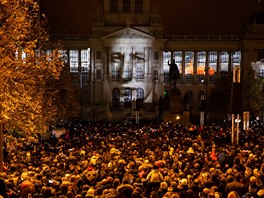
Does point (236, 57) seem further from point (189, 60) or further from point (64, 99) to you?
point (64, 99)

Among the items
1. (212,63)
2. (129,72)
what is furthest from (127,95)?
(212,63)

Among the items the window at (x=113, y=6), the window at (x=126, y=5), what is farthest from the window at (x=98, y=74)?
the window at (x=126, y=5)

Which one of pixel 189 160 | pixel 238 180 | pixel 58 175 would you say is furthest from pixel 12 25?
pixel 238 180

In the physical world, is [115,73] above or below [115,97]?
above

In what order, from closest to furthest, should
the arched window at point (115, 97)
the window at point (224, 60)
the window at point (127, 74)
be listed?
the arched window at point (115, 97), the window at point (127, 74), the window at point (224, 60)

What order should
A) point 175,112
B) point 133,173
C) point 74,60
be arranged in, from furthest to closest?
1. point 74,60
2. point 175,112
3. point 133,173

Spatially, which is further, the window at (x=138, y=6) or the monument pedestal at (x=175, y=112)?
the window at (x=138, y=6)

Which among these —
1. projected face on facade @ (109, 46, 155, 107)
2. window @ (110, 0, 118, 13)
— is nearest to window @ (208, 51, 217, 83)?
projected face on facade @ (109, 46, 155, 107)

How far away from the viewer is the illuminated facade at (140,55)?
84.4 metres

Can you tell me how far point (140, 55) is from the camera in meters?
86.0

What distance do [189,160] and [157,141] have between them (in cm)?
784

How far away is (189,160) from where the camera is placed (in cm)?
2120

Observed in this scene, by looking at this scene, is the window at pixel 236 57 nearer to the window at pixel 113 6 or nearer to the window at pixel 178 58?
the window at pixel 178 58

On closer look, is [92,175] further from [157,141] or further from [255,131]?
[255,131]
